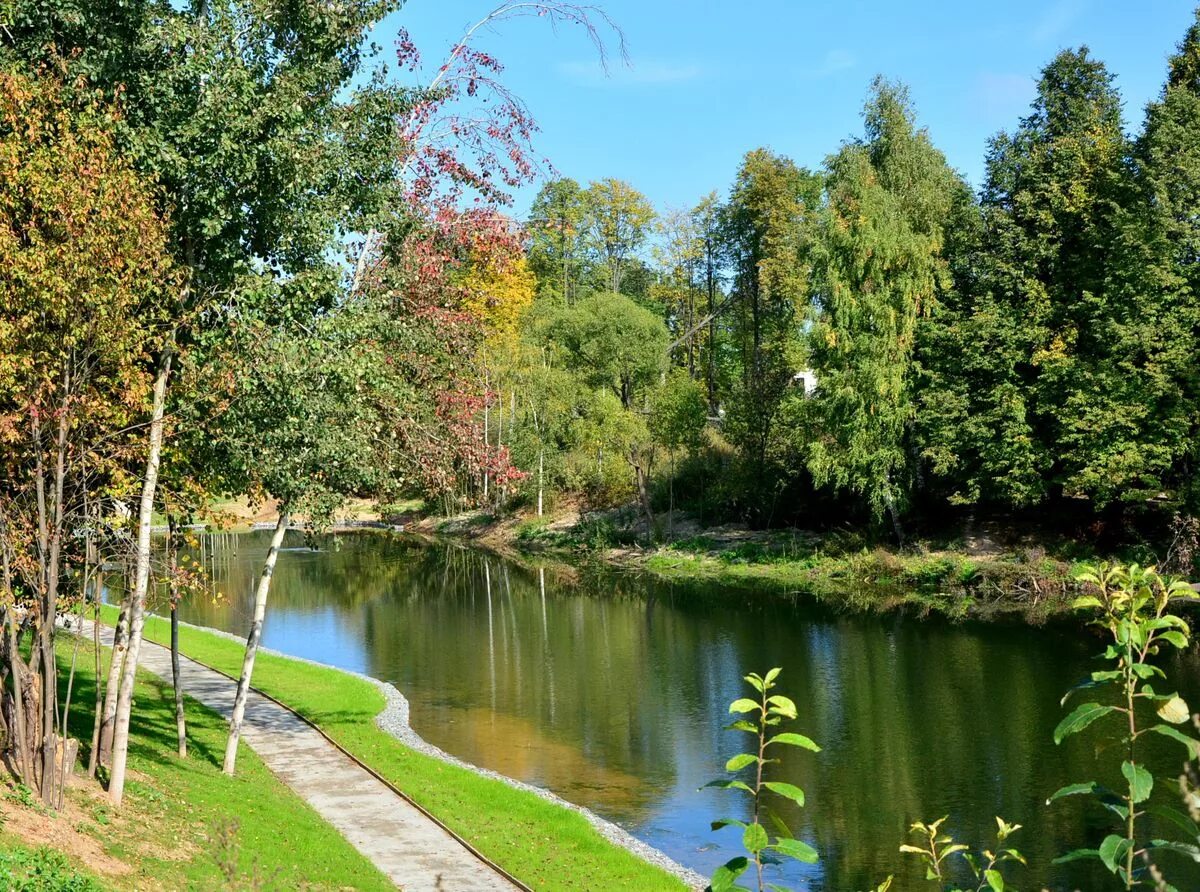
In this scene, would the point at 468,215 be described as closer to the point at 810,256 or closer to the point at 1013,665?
the point at 1013,665

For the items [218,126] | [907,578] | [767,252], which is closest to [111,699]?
[218,126]

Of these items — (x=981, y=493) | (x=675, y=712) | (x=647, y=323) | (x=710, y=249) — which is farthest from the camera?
(x=710, y=249)

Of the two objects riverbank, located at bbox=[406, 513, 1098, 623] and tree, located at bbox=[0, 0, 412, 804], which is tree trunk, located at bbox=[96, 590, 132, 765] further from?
riverbank, located at bbox=[406, 513, 1098, 623]

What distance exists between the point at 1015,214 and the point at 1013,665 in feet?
72.8

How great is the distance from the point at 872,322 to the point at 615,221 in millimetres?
43552

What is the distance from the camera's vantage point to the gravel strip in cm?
1702

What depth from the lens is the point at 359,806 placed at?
1803cm

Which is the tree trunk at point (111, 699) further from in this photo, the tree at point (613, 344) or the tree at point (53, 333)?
the tree at point (613, 344)

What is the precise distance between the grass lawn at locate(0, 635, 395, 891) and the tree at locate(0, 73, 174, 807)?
0.92 m

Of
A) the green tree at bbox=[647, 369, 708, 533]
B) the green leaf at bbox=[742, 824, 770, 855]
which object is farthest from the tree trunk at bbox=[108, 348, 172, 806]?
the green tree at bbox=[647, 369, 708, 533]

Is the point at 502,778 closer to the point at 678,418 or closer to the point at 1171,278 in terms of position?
the point at 1171,278

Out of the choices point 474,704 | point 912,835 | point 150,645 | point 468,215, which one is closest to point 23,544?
point 468,215

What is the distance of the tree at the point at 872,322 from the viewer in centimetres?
4478

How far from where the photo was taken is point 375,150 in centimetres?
1642
